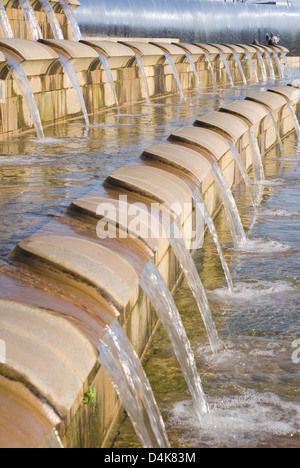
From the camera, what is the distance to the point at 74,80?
10.2 m

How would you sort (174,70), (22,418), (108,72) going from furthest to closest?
(174,70) → (108,72) → (22,418)

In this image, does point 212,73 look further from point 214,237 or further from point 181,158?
point 214,237

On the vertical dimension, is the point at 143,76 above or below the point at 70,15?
below

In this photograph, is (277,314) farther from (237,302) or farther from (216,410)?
(216,410)

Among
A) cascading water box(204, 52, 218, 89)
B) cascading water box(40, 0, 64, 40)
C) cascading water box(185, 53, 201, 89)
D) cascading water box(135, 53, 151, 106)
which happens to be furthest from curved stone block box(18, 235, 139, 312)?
cascading water box(204, 52, 218, 89)

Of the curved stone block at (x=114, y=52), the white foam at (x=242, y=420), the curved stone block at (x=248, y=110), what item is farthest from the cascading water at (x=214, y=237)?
the curved stone block at (x=114, y=52)

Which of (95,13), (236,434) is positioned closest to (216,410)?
(236,434)

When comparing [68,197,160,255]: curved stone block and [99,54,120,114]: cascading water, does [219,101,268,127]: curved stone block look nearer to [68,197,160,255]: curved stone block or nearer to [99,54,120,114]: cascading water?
[99,54,120,114]: cascading water

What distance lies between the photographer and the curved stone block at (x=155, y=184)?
4766 mm

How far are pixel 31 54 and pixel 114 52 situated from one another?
325 centimetres

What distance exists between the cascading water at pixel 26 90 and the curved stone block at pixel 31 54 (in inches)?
3.2

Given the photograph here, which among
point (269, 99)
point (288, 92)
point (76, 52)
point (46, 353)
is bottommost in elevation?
point (46, 353)

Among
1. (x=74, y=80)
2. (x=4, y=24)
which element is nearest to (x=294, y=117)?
(x=74, y=80)
